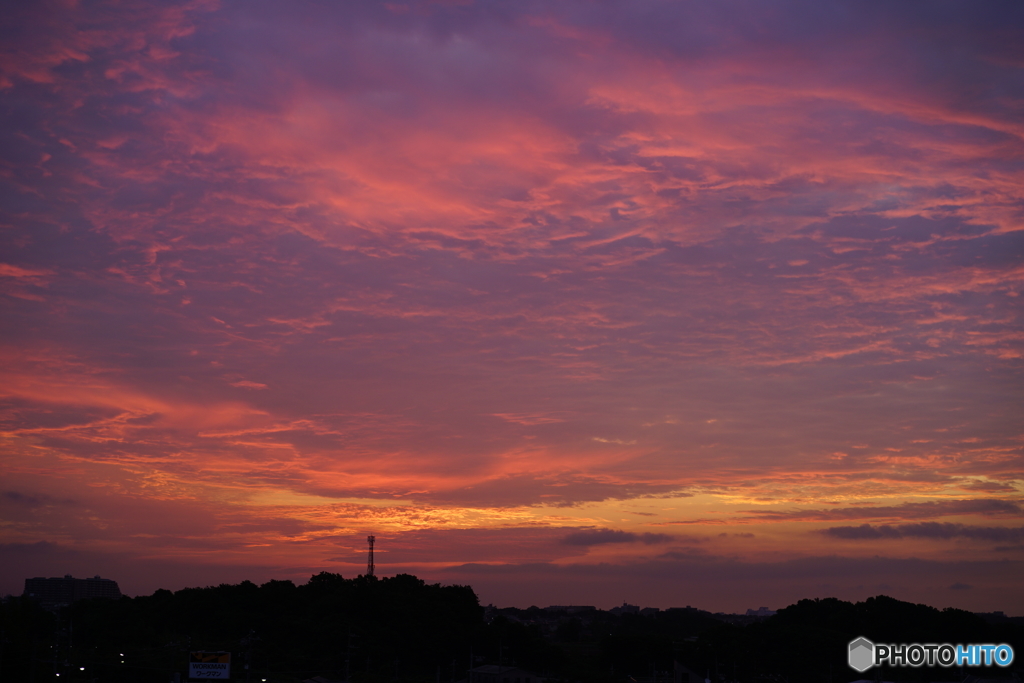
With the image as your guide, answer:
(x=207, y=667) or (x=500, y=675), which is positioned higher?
(x=207, y=667)

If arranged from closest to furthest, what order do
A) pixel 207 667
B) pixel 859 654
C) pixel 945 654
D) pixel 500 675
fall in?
pixel 945 654 → pixel 207 667 → pixel 500 675 → pixel 859 654

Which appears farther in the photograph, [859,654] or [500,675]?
[859,654]

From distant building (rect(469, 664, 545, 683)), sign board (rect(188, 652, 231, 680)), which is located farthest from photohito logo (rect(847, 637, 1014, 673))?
sign board (rect(188, 652, 231, 680))

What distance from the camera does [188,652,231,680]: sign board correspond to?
102750 millimetres

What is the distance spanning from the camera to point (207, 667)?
103 meters

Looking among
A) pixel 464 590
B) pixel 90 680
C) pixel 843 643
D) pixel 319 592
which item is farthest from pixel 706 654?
pixel 90 680

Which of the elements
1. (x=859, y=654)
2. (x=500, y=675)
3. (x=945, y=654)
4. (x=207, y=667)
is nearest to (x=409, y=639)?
(x=500, y=675)

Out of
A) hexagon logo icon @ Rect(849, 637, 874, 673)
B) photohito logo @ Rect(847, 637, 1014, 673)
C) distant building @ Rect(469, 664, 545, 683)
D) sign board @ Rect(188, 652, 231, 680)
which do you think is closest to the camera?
photohito logo @ Rect(847, 637, 1014, 673)

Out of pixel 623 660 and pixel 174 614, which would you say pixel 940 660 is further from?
pixel 174 614

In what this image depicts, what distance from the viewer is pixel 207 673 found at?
337ft

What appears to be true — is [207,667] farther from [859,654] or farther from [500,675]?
[859,654]

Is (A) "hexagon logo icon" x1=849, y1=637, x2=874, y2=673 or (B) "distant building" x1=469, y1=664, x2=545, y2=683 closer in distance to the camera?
(A) "hexagon logo icon" x1=849, y1=637, x2=874, y2=673

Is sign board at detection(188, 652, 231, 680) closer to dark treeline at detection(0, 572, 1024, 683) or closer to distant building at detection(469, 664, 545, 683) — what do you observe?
dark treeline at detection(0, 572, 1024, 683)

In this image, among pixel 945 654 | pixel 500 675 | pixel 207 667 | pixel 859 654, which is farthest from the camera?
pixel 859 654
